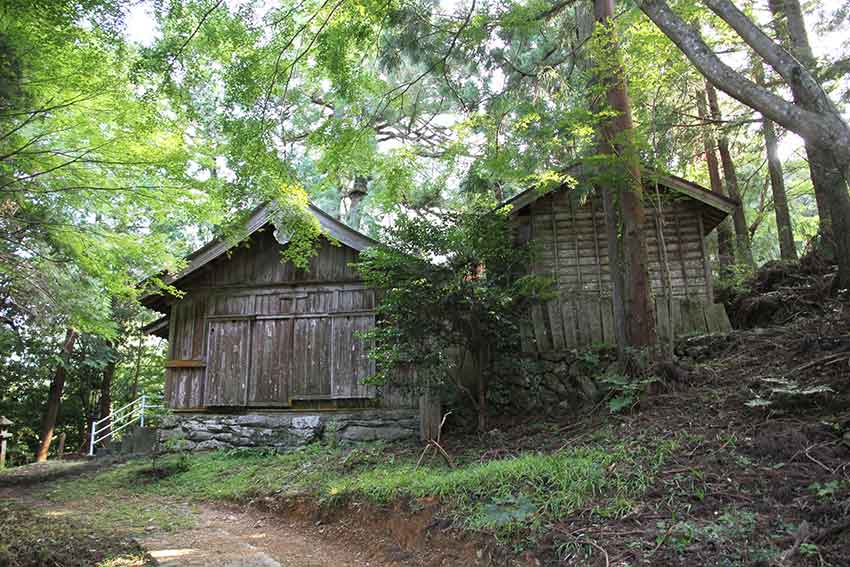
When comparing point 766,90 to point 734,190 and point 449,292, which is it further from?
point 734,190

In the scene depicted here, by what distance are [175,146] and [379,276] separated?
407 cm

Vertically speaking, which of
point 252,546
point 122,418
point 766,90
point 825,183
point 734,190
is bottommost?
point 252,546

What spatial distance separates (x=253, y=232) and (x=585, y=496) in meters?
9.58

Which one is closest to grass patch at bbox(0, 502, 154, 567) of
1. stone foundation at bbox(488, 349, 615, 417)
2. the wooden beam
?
the wooden beam

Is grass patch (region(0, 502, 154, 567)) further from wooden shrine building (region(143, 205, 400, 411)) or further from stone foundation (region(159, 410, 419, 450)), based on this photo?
wooden shrine building (region(143, 205, 400, 411))

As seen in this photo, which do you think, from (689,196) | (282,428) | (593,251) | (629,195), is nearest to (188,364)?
(282,428)

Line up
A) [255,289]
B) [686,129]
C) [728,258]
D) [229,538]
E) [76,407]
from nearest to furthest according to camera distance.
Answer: [229,538], [686,129], [255,289], [728,258], [76,407]

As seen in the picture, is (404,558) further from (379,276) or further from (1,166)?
(1,166)

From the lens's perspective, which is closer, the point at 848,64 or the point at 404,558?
the point at 404,558

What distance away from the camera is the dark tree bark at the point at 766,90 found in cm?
410

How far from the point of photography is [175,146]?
9039 mm

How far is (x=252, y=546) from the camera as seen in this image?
6066 millimetres

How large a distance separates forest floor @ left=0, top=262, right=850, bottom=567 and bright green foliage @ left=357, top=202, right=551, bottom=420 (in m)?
1.38

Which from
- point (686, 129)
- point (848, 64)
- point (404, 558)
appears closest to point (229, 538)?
point (404, 558)
